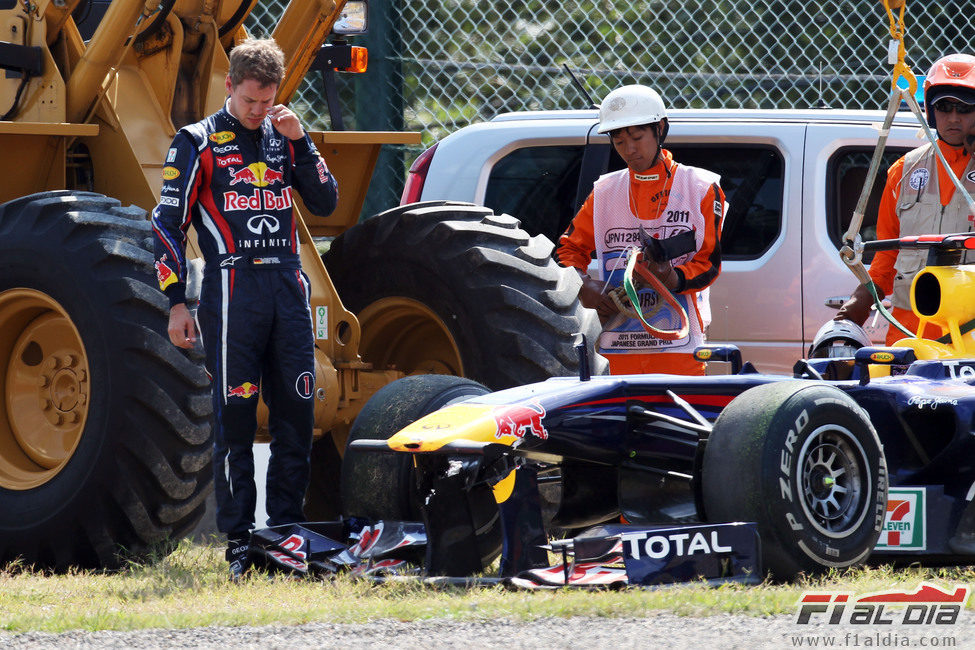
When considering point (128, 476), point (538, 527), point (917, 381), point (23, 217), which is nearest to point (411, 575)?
point (538, 527)

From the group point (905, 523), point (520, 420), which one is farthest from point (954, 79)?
point (520, 420)

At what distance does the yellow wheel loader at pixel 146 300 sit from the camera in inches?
234

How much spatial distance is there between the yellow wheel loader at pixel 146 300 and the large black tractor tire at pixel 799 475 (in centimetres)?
89

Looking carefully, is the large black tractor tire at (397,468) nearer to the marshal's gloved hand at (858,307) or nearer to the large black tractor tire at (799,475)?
the large black tractor tire at (799,475)

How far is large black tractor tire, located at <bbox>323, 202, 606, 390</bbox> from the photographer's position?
6250mm

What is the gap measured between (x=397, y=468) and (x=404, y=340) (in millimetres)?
1761

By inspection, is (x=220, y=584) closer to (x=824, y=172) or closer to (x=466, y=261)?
(x=466, y=261)

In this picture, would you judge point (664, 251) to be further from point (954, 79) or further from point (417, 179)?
point (417, 179)

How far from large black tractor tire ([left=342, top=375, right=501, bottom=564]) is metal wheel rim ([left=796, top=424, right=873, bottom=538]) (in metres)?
1.07

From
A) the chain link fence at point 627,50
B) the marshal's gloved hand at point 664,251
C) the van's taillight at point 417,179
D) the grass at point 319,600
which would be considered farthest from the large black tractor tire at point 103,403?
the chain link fence at point 627,50

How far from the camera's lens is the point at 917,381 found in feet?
17.9

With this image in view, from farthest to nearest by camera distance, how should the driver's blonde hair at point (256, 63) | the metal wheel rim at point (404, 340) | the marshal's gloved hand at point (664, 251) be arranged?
the metal wheel rim at point (404, 340)
the marshal's gloved hand at point (664, 251)
the driver's blonde hair at point (256, 63)

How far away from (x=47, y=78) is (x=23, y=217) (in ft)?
2.97

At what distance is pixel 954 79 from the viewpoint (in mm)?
6234
